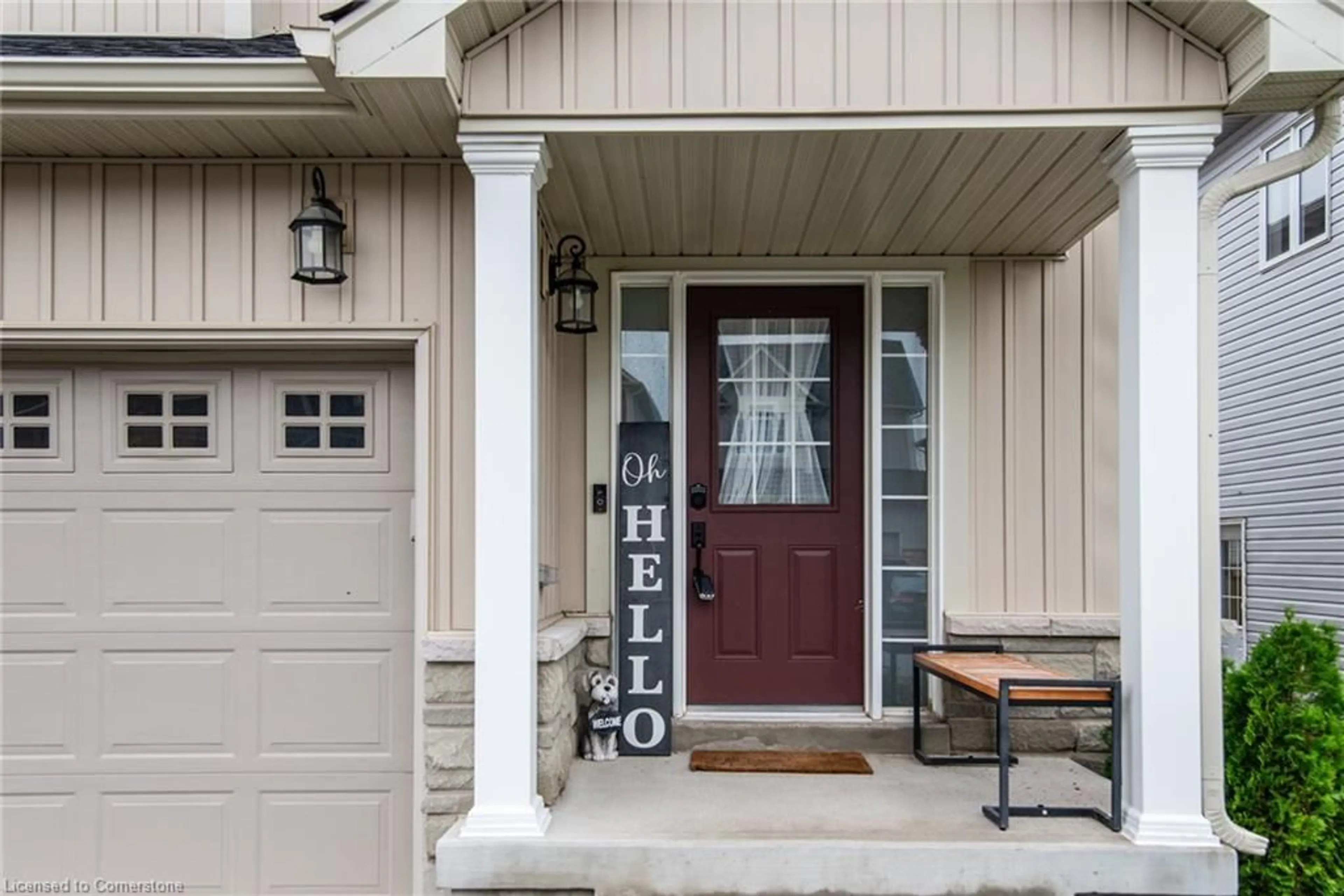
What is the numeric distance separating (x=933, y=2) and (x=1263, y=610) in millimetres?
6877

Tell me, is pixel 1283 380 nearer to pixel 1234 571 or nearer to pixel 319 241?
pixel 1234 571

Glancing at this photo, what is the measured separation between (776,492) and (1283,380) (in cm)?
527

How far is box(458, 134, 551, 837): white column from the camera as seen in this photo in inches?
105

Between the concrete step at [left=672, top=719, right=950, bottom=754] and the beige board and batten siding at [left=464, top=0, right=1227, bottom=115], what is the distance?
2.47m

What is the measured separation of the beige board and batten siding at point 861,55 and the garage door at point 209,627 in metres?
1.28

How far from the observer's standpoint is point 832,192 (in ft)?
10.4

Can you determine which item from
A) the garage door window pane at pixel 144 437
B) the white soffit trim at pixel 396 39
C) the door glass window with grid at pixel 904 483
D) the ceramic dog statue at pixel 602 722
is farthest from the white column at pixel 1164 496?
the garage door window pane at pixel 144 437

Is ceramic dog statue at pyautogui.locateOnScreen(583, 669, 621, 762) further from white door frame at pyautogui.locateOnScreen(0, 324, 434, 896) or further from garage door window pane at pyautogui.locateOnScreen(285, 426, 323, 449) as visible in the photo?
garage door window pane at pyautogui.locateOnScreen(285, 426, 323, 449)

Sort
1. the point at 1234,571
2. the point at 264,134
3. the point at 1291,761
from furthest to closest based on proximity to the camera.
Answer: the point at 1234,571
the point at 1291,761
the point at 264,134

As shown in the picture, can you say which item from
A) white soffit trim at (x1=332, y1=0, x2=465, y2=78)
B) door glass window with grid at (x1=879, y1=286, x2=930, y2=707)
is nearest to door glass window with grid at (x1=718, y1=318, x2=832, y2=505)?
door glass window with grid at (x1=879, y1=286, x2=930, y2=707)

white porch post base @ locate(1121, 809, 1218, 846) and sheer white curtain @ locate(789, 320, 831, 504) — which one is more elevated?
sheer white curtain @ locate(789, 320, 831, 504)

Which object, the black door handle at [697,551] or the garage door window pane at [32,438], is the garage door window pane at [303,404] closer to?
the garage door window pane at [32,438]

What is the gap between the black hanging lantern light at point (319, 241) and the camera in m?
2.86

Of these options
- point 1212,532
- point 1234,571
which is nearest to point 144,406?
point 1212,532
